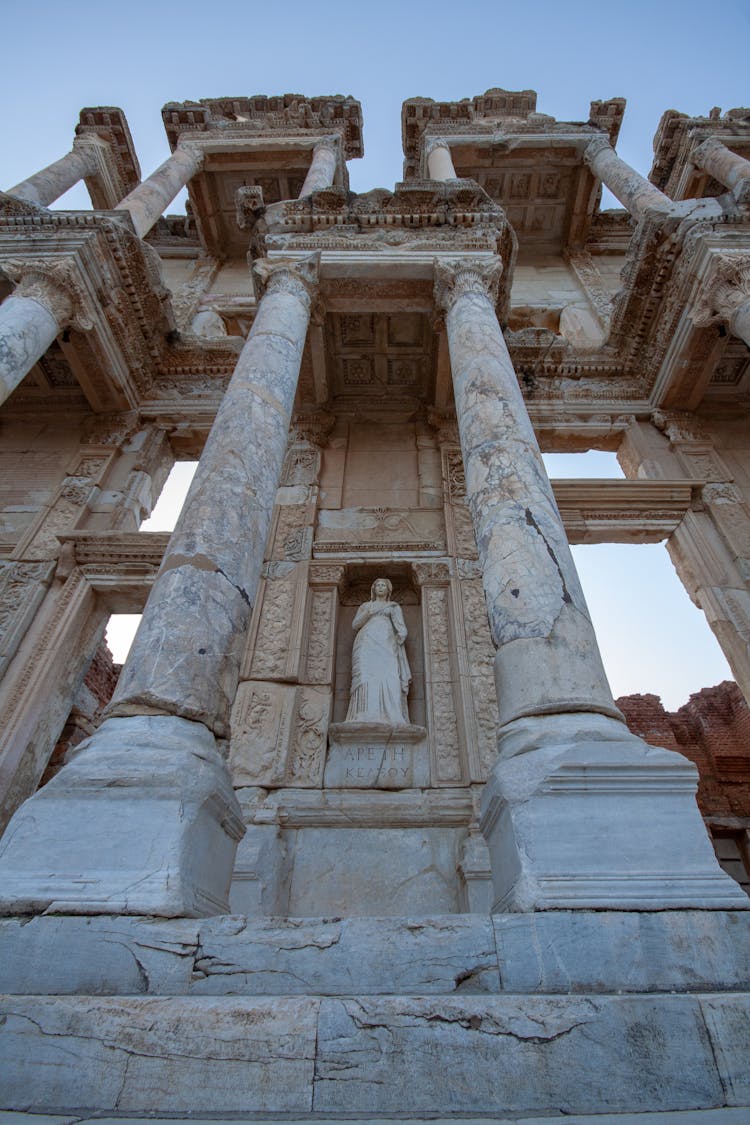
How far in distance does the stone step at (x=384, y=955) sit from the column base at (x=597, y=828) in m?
0.12

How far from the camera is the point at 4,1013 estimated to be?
2.30 m

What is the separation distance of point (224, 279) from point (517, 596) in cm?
1591

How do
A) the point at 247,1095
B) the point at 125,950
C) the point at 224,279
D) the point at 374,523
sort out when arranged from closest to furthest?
the point at 247,1095
the point at 125,950
the point at 374,523
the point at 224,279

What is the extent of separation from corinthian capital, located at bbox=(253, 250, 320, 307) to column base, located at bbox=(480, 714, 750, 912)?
22.5 ft

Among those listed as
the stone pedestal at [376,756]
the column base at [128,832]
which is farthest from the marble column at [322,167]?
the column base at [128,832]

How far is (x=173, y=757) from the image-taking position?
11.4 ft

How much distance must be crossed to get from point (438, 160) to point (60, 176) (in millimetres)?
9291

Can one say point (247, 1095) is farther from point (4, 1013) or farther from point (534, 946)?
point (534, 946)

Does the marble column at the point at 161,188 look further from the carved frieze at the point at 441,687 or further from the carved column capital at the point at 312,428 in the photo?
the carved frieze at the point at 441,687

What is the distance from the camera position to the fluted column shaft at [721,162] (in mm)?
13375

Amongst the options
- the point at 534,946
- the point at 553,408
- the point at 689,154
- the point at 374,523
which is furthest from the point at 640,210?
the point at 534,946

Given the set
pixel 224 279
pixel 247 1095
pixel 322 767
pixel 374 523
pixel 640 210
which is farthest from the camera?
pixel 224 279

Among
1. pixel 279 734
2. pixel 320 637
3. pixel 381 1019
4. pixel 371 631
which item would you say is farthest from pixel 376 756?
pixel 381 1019

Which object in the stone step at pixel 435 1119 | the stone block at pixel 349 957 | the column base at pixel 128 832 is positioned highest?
the column base at pixel 128 832
